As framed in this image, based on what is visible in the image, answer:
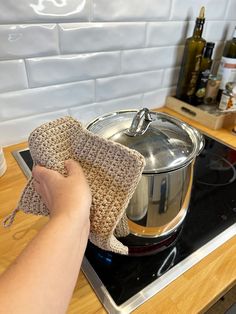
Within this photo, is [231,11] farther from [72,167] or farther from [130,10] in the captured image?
[72,167]

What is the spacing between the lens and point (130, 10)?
0.68 meters

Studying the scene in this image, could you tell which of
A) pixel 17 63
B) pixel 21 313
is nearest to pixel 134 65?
pixel 17 63

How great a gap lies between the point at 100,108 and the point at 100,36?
0.20 metres

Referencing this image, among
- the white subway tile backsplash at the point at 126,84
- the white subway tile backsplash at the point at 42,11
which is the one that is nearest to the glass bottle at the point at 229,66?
the white subway tile backsplash at the point at 126,84

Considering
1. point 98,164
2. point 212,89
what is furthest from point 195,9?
point 98,164

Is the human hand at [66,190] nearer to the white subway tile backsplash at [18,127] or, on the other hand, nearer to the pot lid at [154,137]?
the pot lid at [154,137]

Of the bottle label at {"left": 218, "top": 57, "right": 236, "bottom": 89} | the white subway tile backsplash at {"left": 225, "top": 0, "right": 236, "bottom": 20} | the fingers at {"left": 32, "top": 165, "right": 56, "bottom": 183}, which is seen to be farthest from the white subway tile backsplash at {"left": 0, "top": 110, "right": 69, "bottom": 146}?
the white subway tile backsplash at {"left": 225, "top": 0, "right": 236, "bottom": 20}

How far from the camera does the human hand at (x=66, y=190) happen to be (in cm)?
29

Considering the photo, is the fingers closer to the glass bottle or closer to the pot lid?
the pot lid

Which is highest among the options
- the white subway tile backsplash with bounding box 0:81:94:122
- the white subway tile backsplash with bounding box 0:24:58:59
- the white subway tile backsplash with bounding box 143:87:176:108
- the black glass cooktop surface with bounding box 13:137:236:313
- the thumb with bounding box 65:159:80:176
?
the white subway tile backsplash with bounding box 0:24:58:59

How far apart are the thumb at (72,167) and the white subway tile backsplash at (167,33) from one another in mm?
564

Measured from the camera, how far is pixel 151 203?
37 centimetres

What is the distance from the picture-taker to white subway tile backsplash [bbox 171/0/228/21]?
77cm

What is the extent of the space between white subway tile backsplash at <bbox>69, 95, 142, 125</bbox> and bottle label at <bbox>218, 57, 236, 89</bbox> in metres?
0.29
